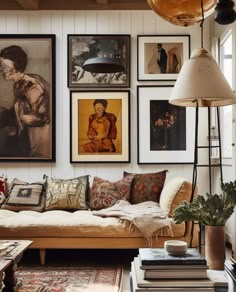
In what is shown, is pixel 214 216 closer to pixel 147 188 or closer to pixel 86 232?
pixel 86 232

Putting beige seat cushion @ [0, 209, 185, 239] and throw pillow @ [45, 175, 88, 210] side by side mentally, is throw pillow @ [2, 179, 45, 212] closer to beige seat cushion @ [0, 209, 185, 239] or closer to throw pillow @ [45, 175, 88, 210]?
throw pillow @ [45, 175, 88, 210]

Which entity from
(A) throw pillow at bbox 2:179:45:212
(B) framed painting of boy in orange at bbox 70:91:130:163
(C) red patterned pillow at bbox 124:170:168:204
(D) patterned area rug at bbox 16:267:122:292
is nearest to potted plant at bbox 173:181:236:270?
(D) patterned area rug at bbox 16:267:122:292

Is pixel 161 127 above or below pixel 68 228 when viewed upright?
above

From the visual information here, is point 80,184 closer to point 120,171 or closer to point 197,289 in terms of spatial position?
point 120,171

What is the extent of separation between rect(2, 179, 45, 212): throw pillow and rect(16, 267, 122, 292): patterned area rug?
0.88m

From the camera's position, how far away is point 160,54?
5.43m

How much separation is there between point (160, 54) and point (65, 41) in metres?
1.19

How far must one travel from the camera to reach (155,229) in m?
3.92

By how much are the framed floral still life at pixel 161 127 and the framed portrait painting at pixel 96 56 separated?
0.34 metres

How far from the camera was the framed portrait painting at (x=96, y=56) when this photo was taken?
5.38m

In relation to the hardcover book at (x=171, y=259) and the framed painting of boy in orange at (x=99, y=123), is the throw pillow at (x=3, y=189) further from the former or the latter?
the hardcover book at (x=171, y=259)

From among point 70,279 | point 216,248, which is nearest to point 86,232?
point 70,279

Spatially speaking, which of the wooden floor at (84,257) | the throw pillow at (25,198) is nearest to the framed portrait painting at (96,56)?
the throw pillow at (25,198)

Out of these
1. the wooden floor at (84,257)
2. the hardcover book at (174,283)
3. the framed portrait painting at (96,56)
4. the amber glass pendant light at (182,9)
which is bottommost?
the wooden floor at (84,257)
